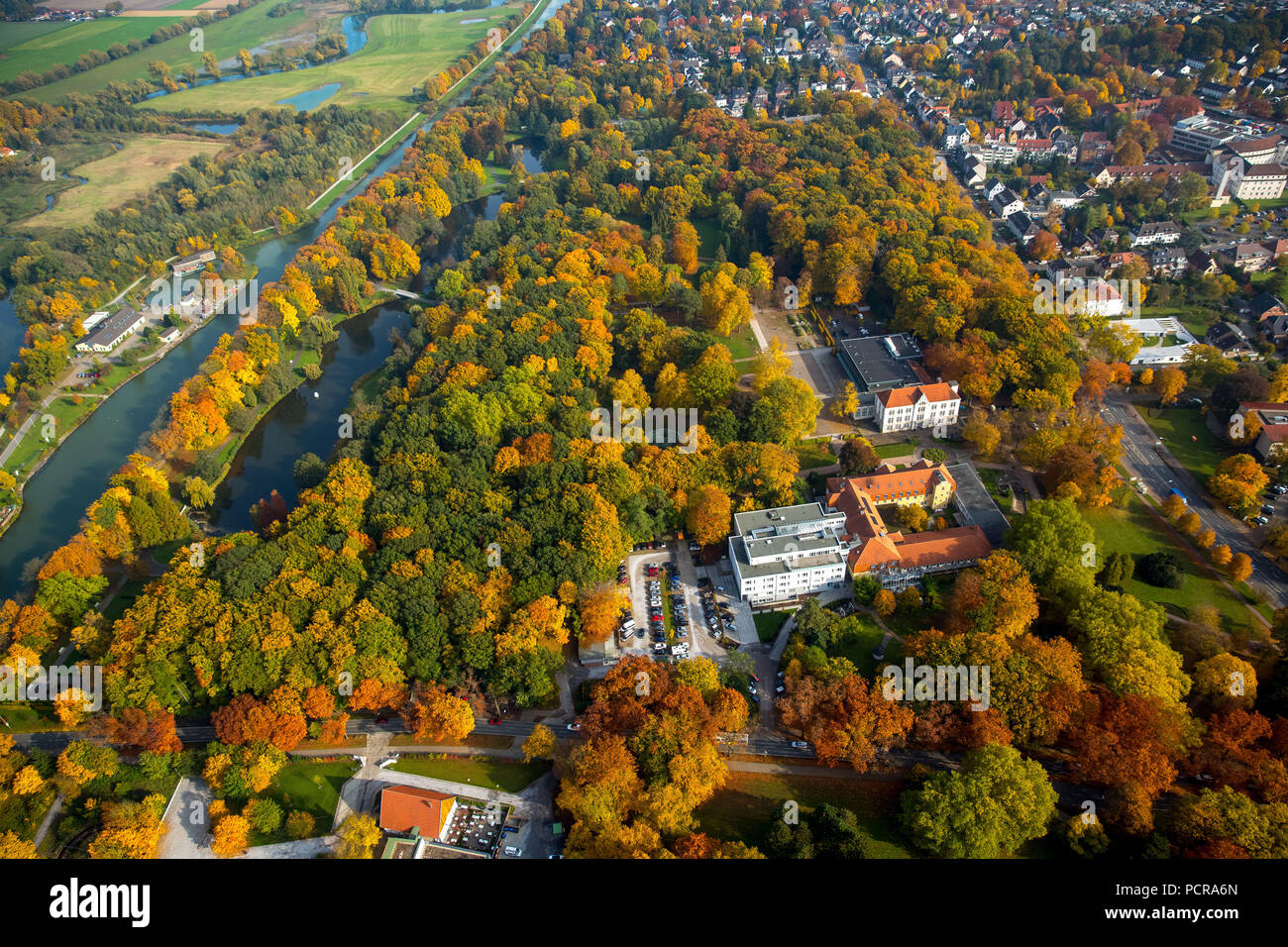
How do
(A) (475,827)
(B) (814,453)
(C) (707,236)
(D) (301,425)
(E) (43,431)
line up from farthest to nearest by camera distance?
(C) (707,236) < (D) (301,425) < (E) (43,431) < (B) (814,453) < (A) (475,827)

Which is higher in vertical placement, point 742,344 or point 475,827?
point 742,344

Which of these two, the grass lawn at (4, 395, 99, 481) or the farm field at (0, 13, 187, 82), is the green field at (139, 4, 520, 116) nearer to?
the farm field at (0, 13, 187, 82)

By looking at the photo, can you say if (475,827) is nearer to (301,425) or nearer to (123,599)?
(123,599)

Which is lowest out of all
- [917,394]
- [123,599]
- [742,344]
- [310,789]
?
[310,789]

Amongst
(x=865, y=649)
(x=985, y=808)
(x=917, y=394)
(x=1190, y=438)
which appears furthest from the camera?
(x=917, y=394)

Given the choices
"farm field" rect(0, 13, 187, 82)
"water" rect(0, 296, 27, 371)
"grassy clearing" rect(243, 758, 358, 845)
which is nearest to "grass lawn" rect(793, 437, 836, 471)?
"grassy clearing" rect(243, 758, 358, 845)

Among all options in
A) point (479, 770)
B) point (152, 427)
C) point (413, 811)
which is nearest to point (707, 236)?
point (152, 427)
